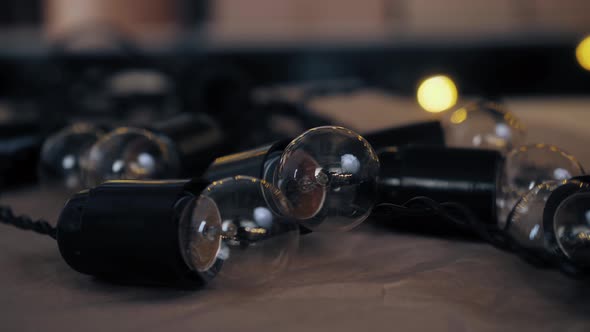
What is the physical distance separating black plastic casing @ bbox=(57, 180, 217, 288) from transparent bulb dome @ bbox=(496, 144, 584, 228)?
257 mm

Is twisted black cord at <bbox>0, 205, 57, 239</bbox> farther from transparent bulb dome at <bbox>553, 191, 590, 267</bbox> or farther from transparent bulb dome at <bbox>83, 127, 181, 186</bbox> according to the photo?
transparent bulb dome at <bbox>553, 191, 590, 267</bbox>

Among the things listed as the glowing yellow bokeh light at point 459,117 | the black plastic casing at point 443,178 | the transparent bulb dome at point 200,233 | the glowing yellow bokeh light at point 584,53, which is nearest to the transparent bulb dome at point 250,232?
the transparent bulb dome at point 200,233

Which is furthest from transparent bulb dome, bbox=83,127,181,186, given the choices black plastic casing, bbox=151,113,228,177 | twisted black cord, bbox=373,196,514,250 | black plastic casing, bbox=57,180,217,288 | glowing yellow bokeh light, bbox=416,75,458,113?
glowing yellow bokeh light, bbox=416,75,458,113

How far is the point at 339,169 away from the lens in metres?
0.46

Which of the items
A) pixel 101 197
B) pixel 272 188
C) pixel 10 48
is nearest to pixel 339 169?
pixel 272 188

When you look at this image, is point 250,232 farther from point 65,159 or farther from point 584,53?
point 584,53

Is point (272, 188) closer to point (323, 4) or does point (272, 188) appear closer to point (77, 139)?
point (77, 139)

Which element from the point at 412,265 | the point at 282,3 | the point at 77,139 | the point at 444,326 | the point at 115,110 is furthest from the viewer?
the point at 282,3

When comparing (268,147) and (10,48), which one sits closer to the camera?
(268,147)

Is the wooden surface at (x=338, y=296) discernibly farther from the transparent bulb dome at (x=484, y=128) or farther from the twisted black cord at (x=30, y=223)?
the transparent bulb dome at (x=484, y=128)

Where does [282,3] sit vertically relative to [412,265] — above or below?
above

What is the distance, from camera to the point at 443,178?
53 centimetres

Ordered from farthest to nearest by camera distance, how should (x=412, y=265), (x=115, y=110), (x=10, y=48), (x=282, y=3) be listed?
(x=282, y=3)
(x=10, y=48)
(x=115, y=110)
(x=412, y=265)

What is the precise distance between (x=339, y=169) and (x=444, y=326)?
0.14m
